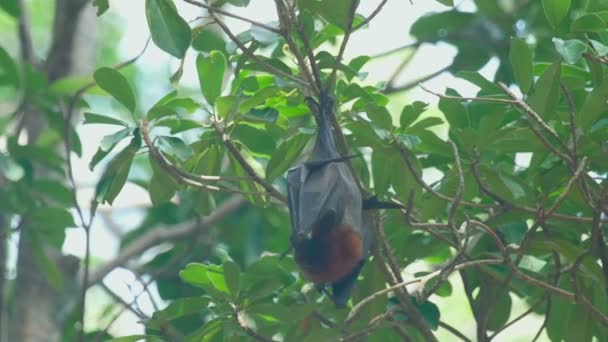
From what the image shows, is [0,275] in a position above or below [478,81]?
below

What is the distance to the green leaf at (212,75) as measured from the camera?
3807mm

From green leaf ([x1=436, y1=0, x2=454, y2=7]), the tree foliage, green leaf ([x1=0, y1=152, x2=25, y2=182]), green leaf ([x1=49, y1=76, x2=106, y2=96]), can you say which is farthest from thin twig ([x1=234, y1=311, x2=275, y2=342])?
green leaf ([x1=49, y1=76, x2=106, y2=96])

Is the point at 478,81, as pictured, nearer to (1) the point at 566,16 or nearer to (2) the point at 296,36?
(1) the point at 566,16

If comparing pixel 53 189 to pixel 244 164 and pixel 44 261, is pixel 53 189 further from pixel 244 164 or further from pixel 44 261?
pixel 244 164

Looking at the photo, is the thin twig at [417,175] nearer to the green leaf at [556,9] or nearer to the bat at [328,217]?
the bat at [328,217]

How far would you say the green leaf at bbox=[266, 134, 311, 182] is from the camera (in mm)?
3918

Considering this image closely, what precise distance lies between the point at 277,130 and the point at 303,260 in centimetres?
51

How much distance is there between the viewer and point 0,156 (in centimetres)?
488

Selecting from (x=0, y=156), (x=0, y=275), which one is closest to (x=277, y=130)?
(x=0, y=156)

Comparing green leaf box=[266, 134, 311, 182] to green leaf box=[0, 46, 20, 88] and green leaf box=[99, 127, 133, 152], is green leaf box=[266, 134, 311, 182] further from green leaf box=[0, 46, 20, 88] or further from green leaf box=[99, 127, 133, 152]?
green leaf box=[0, 46, 20, 88]

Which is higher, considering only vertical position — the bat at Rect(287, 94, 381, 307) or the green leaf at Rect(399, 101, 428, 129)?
the green leaf at Rect(399, 101, 428, 129)

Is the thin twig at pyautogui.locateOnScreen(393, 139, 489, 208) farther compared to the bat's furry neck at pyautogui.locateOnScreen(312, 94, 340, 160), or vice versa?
the bat's furry neck at pyautogui.locateOnScreen(312, 94, 340, 160)

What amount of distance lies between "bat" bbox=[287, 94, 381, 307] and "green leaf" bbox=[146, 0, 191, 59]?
0.53 m

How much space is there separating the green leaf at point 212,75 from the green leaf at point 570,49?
1.28 meters
